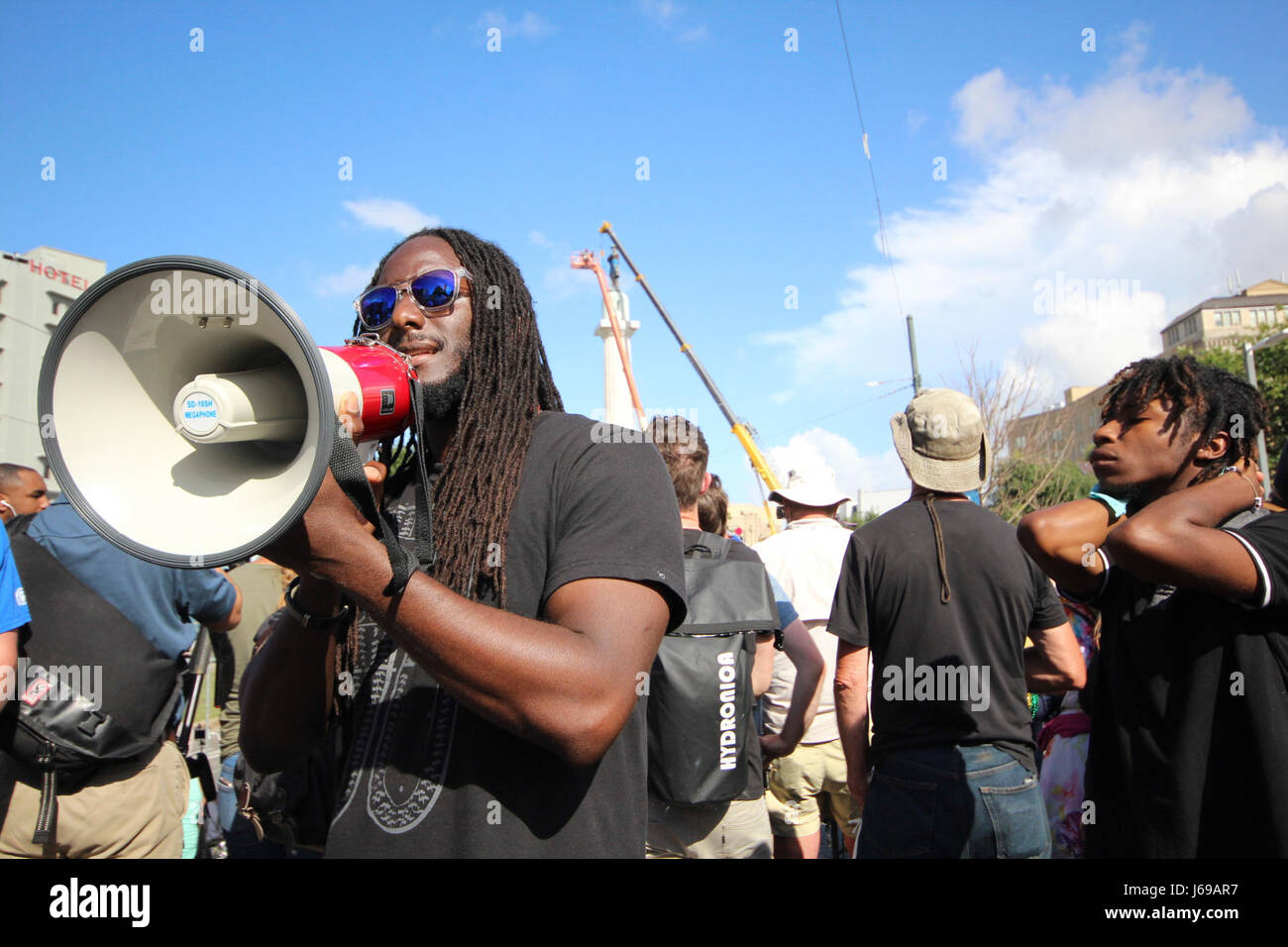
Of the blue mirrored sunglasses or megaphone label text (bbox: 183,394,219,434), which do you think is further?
the blue mirrored sunglasses

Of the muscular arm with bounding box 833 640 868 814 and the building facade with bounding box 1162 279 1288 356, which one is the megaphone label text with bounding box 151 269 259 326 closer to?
the muscular arm with bounding box 833 640 868 814

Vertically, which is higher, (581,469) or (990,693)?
(581,469)

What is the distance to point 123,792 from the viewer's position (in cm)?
322

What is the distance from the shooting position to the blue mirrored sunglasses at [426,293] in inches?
66.6

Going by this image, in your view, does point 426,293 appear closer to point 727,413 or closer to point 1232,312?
point 727,413

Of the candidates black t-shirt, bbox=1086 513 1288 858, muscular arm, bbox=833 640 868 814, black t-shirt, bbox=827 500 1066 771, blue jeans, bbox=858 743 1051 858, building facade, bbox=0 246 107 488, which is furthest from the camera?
building facade, bbox=0 246 107 488

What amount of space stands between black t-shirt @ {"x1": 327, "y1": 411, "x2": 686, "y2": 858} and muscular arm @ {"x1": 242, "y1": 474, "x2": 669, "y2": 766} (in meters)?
0.10

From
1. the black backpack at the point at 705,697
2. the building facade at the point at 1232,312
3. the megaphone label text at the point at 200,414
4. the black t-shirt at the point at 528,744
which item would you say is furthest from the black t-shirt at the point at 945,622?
the building facade at the point at 1232,312

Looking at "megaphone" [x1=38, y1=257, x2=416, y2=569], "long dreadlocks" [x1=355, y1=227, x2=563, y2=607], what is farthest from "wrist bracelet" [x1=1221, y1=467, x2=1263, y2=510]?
"megaphone" [x1=38, y1=257, x2=416, y2=569]

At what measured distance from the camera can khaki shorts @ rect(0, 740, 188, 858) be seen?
3.01 m
